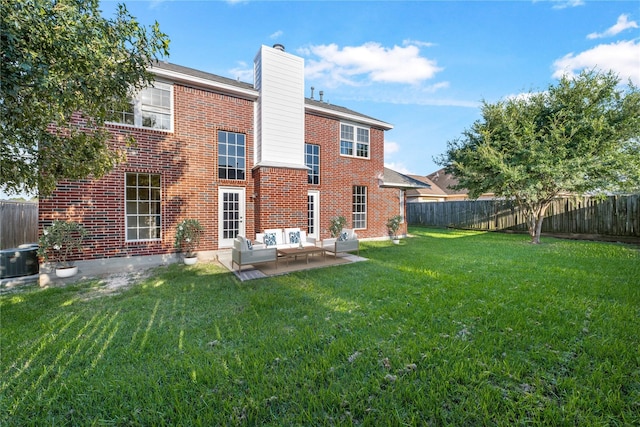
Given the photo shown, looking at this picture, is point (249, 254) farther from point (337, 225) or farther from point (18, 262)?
point (18, 262)

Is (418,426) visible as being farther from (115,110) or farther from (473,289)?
(115,110)

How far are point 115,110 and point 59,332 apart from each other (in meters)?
3.35

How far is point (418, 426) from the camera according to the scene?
1970 millimetres

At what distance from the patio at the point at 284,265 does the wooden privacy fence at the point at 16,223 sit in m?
6.52

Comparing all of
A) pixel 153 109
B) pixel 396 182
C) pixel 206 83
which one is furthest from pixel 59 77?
pixel 396 182

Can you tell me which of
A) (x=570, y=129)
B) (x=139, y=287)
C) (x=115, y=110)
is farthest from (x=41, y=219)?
(x=570, y=129)

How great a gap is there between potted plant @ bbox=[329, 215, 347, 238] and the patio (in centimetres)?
218

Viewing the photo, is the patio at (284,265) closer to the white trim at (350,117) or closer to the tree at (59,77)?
the tree at (59,77)

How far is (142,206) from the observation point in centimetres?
800

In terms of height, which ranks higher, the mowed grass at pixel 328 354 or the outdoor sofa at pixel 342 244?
the outdoor sofa at pixel 342 244

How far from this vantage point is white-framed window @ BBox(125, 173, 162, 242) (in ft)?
25.7

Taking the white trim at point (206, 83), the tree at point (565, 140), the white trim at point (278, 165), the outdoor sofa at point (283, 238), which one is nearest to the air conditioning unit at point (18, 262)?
the outdoor sofa at point (283, 238)

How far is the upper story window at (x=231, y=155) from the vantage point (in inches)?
361

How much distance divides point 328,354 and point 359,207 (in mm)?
9990
